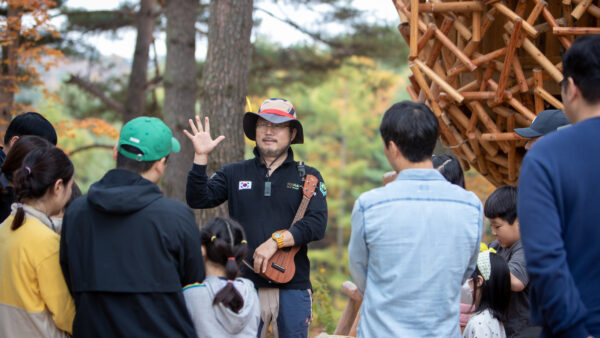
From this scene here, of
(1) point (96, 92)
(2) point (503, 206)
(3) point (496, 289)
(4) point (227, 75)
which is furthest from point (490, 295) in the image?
(1) point (96, 92)

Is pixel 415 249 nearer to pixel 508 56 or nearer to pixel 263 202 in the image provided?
pixel 263 202

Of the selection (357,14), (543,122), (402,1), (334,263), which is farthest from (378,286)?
(334,263)

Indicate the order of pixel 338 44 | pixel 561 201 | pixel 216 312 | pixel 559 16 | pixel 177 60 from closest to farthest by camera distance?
pixel 561 201 < pixel 216 312 < pixel 559 16 < pixel 177 60 < pixel 338 44

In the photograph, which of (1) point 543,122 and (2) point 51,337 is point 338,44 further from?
(2) point 51,337

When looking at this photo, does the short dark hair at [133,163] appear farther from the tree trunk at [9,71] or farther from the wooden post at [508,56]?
the tree trunk at [9,71]

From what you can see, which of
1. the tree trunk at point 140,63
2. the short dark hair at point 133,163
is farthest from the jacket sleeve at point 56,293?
the tree trunk at point 140,63

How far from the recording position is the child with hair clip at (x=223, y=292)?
2256 millimetres

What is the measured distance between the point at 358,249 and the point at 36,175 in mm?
1404

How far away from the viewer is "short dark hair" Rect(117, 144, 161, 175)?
89.3 inches

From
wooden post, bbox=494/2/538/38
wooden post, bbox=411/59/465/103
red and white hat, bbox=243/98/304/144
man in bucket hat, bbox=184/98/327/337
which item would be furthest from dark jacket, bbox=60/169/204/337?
wooden post, bbox=494/2/538/38

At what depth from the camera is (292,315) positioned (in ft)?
10.2

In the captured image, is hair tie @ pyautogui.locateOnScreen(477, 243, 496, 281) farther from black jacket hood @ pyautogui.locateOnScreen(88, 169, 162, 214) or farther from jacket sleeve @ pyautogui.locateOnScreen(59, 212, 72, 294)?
jacket sleeve @ pyautogui.locateOnScreen(59, 212, 72, 294)

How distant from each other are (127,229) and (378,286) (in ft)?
3.26

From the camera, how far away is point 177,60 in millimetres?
8664
